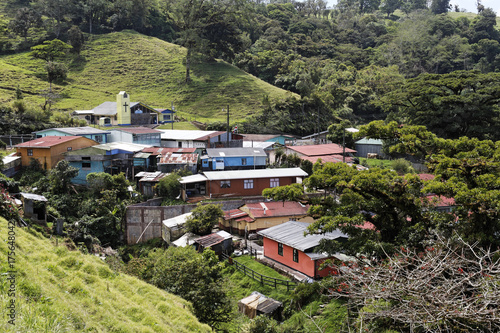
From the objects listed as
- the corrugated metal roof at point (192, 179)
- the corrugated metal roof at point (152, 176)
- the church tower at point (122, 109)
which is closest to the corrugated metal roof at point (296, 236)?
the corrugated metal roof at point (192, 179)

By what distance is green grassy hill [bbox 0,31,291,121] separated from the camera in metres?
51.7

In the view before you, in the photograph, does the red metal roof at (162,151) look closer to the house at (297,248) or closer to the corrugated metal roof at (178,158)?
the corrugated metal roof at (178,158)

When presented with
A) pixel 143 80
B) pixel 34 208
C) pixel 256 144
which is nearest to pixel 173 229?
pixel 34 208

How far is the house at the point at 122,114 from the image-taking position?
4234 centimetres

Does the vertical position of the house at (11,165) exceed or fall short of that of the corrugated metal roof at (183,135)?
it falls short

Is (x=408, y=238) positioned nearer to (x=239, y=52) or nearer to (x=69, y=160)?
(x=69, y=160)

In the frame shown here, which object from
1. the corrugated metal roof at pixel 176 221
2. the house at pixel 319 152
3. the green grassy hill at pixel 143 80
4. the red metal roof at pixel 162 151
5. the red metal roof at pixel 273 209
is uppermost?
the green grassy hill at pixel 143 80

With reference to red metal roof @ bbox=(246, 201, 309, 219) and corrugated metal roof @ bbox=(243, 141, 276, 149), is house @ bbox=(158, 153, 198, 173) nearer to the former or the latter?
red metal roof @ bbox=(246, 201, 309, 219)

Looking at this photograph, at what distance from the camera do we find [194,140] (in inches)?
1395

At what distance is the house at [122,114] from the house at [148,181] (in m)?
16.2

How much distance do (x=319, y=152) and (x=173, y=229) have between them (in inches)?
710

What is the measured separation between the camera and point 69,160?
27.5 m

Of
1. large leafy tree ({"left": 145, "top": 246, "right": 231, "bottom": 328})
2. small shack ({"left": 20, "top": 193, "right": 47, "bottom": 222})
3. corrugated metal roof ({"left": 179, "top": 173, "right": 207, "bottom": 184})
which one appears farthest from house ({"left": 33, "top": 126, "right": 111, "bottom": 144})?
large leafy tree ({"left": 145, "top": 246, "right": 231, "bottom": 328})

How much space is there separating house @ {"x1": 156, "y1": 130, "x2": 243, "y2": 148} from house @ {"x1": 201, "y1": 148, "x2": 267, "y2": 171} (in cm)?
252
